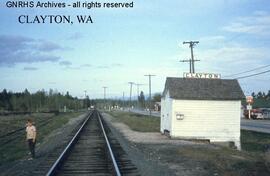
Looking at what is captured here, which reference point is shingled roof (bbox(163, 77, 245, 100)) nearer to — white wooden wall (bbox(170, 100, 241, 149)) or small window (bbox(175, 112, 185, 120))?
white wooden wall (bbox(170, 100, 241, 149))

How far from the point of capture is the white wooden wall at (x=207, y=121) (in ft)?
103

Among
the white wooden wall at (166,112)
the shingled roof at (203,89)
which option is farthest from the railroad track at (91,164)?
the white wooden wall at (166,112)

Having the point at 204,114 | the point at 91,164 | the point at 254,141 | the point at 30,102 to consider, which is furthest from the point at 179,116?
the point at 30,102

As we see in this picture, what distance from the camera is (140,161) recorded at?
1791cm

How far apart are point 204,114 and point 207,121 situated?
0.52 metres

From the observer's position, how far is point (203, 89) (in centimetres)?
3241

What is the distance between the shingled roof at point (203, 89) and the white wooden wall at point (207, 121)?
40 cm

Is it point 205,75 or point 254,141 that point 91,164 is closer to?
point 205,75

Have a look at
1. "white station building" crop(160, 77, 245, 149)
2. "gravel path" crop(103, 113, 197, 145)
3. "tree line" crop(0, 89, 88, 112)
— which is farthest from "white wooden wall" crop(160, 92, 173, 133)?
"tree line" crop(0, 89, 88, 112)

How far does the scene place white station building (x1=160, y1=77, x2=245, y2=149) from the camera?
31.3m

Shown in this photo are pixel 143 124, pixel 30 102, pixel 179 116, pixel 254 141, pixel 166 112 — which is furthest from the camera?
pixel 30 102

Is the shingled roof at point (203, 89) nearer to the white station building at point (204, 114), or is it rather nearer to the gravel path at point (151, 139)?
the white station building at point (204, 114)

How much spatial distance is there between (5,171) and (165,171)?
17.3 ft

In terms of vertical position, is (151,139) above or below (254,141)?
above
